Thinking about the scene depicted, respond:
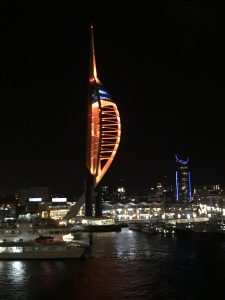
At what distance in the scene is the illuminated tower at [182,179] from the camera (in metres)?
145

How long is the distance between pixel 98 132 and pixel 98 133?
0.14 m

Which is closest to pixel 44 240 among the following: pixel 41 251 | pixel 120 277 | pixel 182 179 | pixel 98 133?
pixel 41 251

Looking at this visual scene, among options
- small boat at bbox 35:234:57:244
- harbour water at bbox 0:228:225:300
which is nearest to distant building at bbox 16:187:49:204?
small boat at bbox 35:234:57:244

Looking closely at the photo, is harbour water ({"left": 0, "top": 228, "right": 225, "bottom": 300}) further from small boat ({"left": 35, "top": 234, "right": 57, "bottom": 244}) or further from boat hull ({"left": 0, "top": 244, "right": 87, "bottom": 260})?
small boat ({"left": 35, "top": 234, "right": 57, "bottom": 244})

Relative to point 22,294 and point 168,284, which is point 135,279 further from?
point 22,294

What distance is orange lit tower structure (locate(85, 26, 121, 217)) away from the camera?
5696 centimetres

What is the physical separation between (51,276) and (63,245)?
6.32 meters

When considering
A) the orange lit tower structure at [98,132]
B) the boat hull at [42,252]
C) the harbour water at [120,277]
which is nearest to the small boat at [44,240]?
the boat hull at [42,252]

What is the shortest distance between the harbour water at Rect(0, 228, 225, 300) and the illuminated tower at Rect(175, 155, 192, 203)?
11536 centimetres

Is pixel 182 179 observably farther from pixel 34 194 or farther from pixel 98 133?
pixel 98 133

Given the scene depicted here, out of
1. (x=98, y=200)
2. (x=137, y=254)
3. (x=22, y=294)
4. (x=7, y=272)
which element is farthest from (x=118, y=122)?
(x=22, y=294)

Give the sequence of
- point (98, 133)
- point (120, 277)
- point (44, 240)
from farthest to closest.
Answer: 1. point (98, 133)
2. point (44, 240)
3. point (120, 277)

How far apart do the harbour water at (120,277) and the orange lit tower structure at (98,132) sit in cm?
2640

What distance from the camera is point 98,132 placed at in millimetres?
56969
